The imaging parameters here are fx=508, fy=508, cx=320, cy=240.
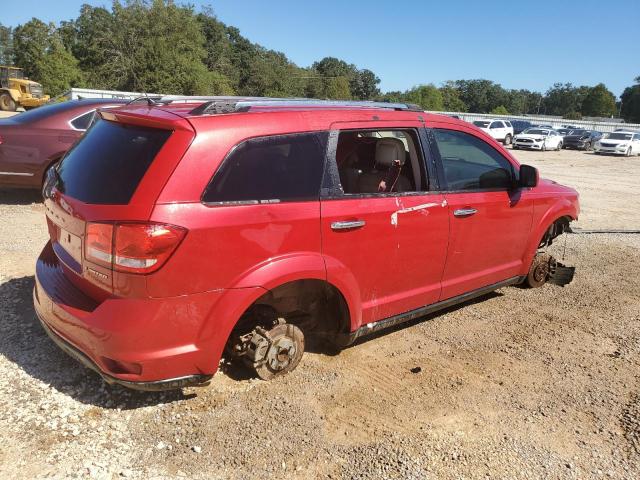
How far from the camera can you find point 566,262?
646 centimetres

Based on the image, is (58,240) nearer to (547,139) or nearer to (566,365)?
(566,365)

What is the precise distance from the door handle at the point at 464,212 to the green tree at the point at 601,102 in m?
128

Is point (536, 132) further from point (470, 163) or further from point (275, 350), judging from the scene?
point (275, 350)

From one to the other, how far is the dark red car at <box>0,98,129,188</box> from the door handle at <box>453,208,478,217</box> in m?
5.18

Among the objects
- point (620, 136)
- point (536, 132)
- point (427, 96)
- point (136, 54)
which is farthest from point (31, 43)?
point (427, 96)

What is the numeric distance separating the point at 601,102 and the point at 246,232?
131966 millimetres

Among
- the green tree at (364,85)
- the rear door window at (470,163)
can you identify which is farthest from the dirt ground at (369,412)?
the green tree at (364,85)

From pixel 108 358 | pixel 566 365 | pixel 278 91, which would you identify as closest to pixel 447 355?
pixel 566 365

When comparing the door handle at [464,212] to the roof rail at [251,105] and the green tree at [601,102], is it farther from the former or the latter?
the green tree at [601,102]

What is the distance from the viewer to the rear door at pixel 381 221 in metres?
3.18

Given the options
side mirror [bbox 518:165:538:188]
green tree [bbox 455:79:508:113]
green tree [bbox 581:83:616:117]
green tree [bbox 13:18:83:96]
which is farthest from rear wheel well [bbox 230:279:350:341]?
green tree [bbox 455:79:508:113]

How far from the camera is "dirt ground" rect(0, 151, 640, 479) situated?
2.62m

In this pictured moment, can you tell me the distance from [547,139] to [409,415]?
3241 centimetres

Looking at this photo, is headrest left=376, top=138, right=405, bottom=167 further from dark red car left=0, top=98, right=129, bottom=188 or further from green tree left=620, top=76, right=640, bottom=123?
green tree left=620, top=76, right=640, bottom=123
